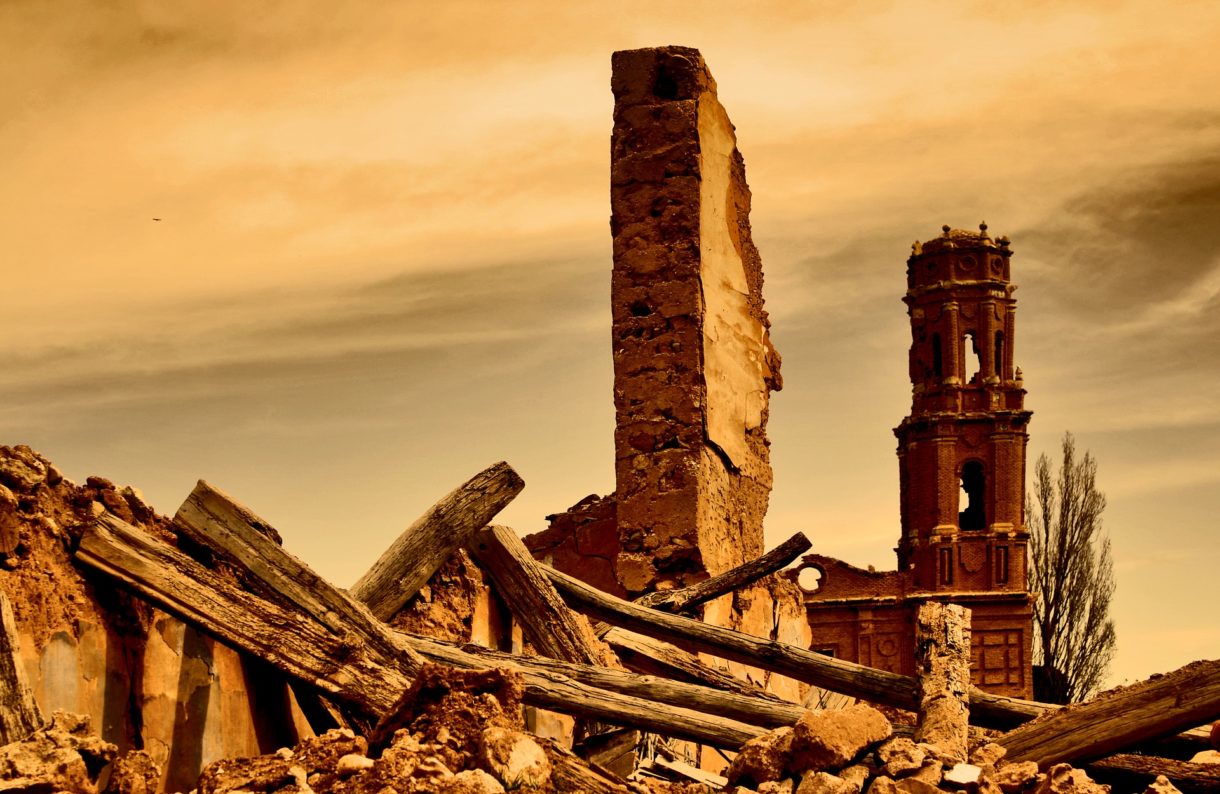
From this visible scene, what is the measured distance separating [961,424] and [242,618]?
3542cm

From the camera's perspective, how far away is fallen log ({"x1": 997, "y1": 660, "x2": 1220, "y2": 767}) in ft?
15.6

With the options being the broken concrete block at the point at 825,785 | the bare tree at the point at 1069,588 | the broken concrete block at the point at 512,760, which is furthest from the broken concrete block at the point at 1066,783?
the bare tree at the point at 1069,588

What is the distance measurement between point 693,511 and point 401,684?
3.25 metres

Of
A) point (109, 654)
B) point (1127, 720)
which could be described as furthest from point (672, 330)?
point (109, 654)

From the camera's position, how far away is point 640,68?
7988 millimetres

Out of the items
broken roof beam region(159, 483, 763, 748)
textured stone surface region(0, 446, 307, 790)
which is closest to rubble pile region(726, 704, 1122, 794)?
broken roof beam region(159, 483, 763, 748)

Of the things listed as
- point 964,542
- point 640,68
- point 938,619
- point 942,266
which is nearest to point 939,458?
point 964,542

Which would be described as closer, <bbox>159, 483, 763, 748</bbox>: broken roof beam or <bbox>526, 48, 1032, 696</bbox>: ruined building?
<bbox>159, 483, 763, 748</bbox>: broken roof beam

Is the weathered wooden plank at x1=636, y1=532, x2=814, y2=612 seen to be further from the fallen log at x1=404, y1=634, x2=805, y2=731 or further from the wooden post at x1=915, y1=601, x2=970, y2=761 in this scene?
the wooden post at x1=915, y1=601, x2=970, y2=761

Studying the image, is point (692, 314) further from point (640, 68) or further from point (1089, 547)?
point (1089, 547)

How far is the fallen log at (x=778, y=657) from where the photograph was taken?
17.9 ft

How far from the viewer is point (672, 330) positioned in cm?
776

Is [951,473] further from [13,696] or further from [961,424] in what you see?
[13,696]

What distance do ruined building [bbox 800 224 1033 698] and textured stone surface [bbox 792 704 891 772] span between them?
1306 inches
